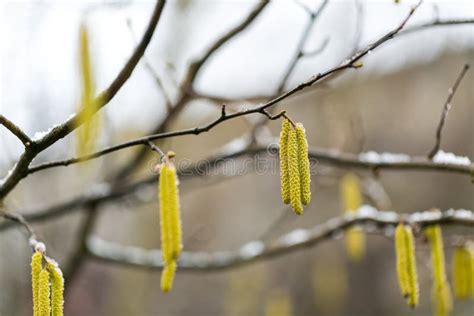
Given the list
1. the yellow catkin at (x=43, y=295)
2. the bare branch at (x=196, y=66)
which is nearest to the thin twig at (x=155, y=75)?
the bare branch at (x=196, y=66)

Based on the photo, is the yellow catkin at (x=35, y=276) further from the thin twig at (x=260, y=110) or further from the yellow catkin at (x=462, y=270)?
the yellow catkin at (x=462, y=270)

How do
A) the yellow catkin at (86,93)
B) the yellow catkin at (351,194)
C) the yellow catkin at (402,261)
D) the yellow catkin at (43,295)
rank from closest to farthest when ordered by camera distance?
the yellow catkin at (43,295), the yellow catkin at (86,93), the yellow catkin at (402,261), the yellow catkin at (351,194)

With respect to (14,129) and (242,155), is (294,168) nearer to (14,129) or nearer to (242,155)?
(14,129)

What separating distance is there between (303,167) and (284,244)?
4.15ft

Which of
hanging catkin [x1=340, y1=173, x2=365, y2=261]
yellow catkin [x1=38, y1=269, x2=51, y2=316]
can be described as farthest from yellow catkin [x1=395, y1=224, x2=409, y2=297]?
yellow catkin [x1=38, y1=269, x2=51, y2=316]

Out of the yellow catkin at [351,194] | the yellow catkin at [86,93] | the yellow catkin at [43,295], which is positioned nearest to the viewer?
the yellow catkin at [43,295]

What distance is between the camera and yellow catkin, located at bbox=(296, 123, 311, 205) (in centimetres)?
114

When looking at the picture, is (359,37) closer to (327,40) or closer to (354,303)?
(327,40)

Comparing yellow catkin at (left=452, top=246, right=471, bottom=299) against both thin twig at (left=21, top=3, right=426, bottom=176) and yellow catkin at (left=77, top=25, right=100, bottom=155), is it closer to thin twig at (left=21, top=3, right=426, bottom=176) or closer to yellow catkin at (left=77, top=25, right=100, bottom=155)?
thin twig at (left=21, top=3, right=426, bottom=176)

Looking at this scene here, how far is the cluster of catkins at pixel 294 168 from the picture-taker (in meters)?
1.13

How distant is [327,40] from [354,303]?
6.74m

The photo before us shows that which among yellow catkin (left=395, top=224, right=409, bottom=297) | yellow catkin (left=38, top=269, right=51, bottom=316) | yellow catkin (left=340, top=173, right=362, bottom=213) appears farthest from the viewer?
yellow catkin (left=340, top=173, right=362, bottom=213)

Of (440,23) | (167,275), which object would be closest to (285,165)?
(167,275)

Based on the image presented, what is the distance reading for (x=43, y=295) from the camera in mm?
1095
